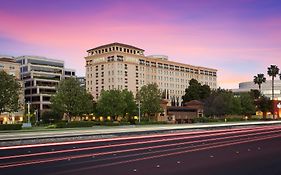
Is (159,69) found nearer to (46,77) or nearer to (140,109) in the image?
(46,77)

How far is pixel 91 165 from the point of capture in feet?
56.3

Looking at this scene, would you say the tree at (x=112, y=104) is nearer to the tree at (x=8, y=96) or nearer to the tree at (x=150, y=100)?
the tree at (x=150, y=100)

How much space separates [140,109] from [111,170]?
80537 millimetres

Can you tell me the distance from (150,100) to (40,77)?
7335 cm

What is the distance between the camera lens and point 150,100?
95.4 m

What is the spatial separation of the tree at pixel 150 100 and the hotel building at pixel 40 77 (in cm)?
5771

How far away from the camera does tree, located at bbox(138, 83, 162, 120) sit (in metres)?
94.9

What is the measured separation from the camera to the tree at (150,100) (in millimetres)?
94875

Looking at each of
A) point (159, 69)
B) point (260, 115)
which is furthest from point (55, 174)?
point (159, 69)

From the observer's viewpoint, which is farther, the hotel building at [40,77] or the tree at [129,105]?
the hotel building at [40,77]

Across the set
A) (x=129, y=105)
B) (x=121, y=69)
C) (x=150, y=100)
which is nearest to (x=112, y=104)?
(x=129, y=105)

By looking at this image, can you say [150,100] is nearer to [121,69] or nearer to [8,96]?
[8,96]

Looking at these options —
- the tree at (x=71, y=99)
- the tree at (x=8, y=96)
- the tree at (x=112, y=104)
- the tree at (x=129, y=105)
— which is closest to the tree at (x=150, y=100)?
the tree at (x=129, y=105)

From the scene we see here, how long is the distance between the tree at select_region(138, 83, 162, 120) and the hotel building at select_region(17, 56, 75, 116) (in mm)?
57714
